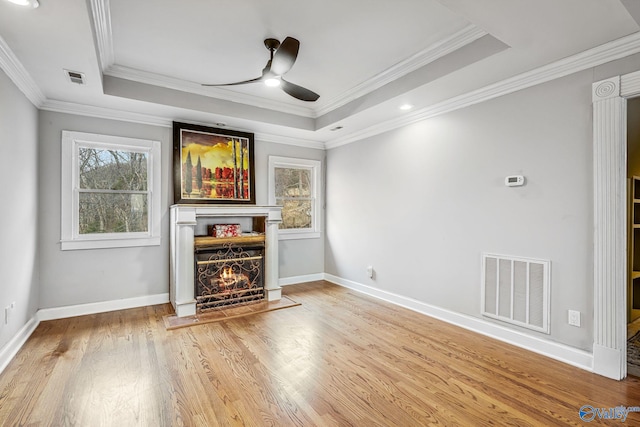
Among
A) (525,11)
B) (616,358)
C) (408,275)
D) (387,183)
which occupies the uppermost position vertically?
(525,11)

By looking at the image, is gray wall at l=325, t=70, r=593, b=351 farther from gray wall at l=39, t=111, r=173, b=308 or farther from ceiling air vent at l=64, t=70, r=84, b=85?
ceiling air vent at l=64, t=70, r=84, b=85

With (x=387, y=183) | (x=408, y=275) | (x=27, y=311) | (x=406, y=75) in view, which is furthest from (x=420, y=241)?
(x=27, y=311)

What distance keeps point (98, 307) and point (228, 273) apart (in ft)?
5.06

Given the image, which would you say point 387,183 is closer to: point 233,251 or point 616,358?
point 233,251

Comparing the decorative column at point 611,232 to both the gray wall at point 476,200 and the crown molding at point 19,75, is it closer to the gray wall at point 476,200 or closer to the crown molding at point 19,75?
the gray wall at point 476,200

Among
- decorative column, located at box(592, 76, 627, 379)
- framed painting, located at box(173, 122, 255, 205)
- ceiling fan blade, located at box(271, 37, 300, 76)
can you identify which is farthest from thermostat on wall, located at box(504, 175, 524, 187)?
framed painting, located at box(173, 122, 255, 205)

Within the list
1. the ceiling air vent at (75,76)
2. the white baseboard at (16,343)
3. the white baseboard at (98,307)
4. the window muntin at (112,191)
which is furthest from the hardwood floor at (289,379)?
the ceiling air vent at (75,76)

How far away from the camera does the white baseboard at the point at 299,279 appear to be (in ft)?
17.2

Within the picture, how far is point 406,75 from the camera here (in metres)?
3.30

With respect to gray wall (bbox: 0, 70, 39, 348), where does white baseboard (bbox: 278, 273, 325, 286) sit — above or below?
below

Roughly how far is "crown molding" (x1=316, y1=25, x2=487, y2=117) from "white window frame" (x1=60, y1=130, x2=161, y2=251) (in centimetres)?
250

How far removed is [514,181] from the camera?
2.97 m

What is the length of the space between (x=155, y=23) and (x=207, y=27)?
400 millimetres

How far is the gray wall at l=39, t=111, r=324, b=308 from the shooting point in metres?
3.57
